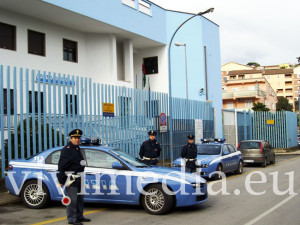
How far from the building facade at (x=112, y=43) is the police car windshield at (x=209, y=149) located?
35.3ft

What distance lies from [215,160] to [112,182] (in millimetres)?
7048

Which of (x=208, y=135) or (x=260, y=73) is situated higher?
(x=260, y=73)

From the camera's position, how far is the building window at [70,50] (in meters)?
23.8

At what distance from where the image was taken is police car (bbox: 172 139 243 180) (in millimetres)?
13781

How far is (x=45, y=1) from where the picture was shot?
19.0 meters

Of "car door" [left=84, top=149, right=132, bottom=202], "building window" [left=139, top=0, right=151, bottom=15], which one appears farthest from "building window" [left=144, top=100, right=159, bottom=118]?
"building window" [left=139, top=0, right=151, bottom=15]

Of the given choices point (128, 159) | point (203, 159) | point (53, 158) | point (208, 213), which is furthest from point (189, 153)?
point (53, 158)

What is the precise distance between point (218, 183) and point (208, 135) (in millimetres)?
11330

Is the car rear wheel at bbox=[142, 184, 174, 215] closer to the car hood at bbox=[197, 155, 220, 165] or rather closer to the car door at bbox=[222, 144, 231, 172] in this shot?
the car hood at bbox=[197, 155, 220, 165]

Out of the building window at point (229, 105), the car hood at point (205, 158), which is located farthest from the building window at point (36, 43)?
the building window at point (229, 105)

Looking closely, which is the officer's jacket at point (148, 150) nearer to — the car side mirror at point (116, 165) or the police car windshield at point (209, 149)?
the car side mirror at point (116, 165)

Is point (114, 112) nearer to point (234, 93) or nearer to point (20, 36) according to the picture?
point (20, 36)

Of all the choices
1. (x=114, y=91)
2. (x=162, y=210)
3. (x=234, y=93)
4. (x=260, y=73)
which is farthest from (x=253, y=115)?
(x=260, y=73)

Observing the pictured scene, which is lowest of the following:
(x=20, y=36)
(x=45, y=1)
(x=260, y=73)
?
(x=20, y=36)
